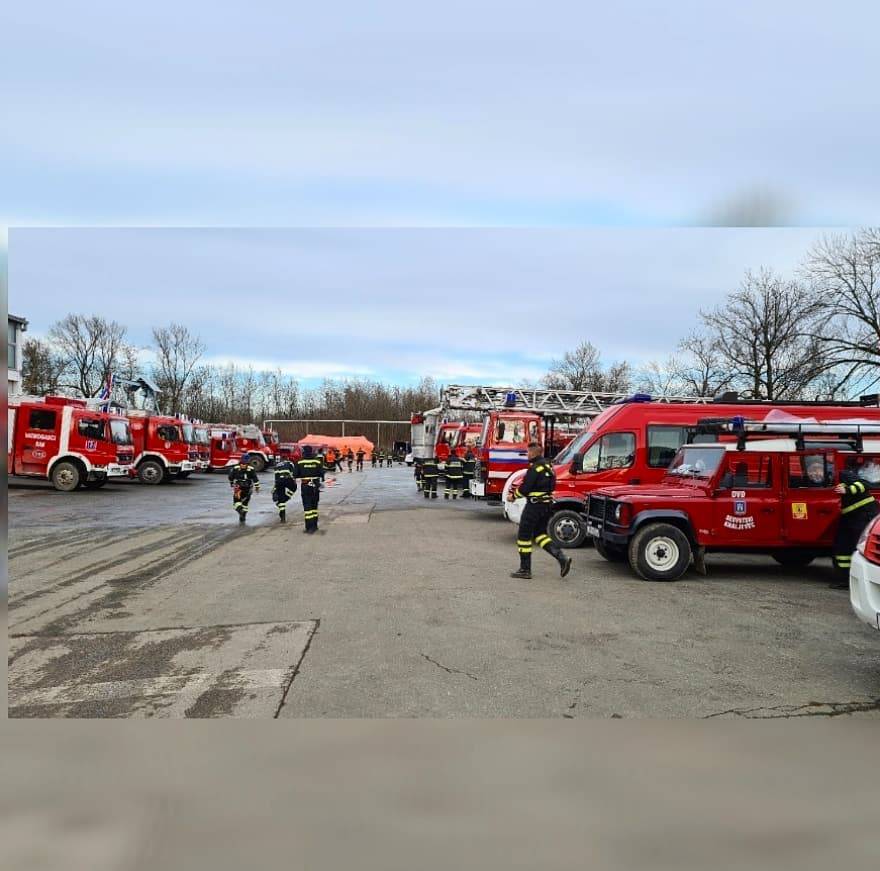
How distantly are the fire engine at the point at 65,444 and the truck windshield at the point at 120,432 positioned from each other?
0.48 feet

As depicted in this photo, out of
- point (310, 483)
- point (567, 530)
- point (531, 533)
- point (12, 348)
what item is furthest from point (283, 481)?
point (12, 348)

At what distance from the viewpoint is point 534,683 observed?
16.6 ft

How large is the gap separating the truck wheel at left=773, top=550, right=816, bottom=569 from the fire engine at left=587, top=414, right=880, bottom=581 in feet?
2.16

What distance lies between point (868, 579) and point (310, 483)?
10825 millimetres

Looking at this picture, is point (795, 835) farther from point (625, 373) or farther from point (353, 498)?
point (625, 373)

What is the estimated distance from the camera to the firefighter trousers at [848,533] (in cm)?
888

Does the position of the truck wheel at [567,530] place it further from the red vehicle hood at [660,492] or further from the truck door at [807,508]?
the truck door at [807,508]

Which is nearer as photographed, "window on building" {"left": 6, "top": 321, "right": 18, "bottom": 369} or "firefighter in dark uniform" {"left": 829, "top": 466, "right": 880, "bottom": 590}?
"window on building" {"left": 6, "top": 321, "right": 18, "bottom": 369}

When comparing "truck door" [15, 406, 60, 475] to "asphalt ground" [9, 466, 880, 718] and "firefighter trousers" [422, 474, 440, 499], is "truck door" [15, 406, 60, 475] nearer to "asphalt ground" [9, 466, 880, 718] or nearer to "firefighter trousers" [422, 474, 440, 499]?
"firefighter trousers" [422, 474, 440, 499]

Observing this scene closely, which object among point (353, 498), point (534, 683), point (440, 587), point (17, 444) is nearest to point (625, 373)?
point (353, 498)

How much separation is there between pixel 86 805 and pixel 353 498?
20.3m

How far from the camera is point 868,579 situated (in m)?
5.23

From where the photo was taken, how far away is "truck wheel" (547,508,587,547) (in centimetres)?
1220

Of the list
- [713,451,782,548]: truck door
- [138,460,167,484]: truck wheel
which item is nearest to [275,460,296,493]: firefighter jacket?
→ [713,451,782,548]: truck door
